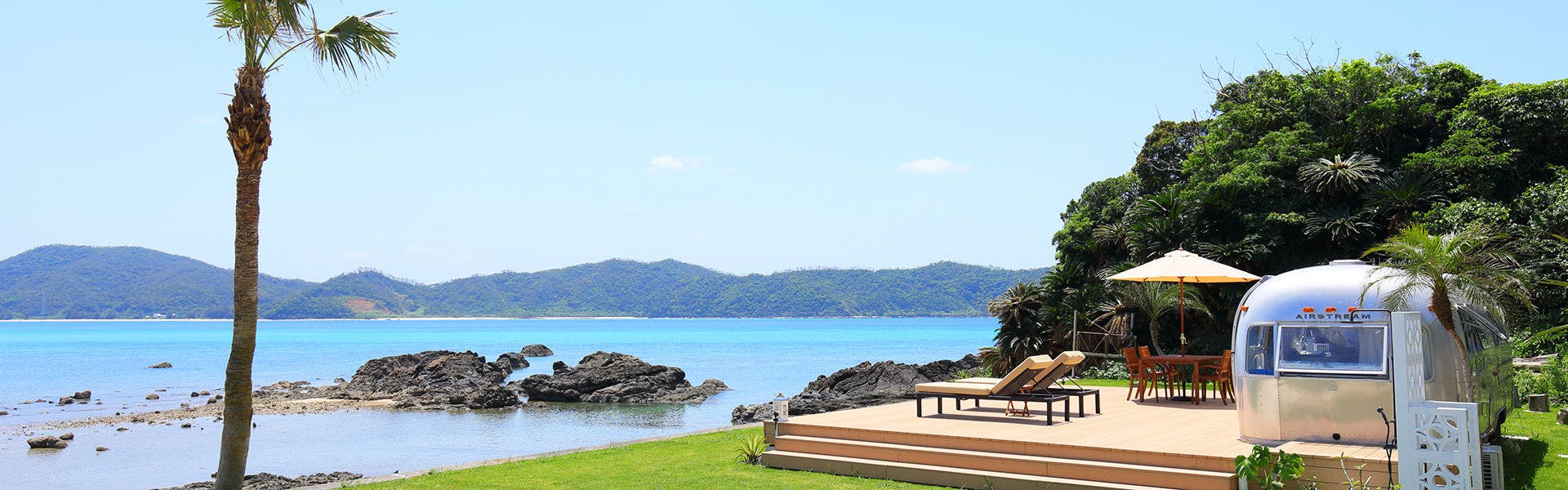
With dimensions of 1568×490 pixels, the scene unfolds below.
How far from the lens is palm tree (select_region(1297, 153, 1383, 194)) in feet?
76.0

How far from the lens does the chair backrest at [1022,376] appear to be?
37.2 feet

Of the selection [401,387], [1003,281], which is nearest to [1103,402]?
[401,387]

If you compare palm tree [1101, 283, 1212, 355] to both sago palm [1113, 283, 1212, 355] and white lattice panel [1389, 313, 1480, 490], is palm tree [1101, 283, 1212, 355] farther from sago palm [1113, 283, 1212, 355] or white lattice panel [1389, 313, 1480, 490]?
white lattice panel [1389, 313, 1480, 490]

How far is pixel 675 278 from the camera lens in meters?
170

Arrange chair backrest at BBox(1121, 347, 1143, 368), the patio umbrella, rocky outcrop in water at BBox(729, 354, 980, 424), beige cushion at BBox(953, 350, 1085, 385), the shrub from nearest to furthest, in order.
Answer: beige cushion at BBox(953, 350, 1085, 385) < the patio umbrella < chair backrest at BBox(1121, 347, 1143, 368) < the shrub < rocky outcrop in water at BBox(729, 354, 980, 424)

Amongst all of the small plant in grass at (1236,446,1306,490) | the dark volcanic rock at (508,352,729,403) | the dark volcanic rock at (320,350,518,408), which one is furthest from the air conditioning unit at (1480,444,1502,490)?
the dark volcanic rock at (320,350,518,408)

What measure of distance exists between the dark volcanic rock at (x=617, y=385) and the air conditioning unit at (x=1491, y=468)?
28.0 metres

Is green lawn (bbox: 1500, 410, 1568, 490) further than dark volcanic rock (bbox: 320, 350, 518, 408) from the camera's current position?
No

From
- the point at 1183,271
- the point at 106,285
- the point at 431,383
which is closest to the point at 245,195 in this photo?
the point at 1183,271

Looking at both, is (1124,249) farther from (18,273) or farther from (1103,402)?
(18,273)

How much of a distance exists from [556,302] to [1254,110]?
150 meters

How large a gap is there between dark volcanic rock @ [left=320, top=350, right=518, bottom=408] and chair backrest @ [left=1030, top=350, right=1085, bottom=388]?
24658 millimetres

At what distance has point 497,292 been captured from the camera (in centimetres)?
17212

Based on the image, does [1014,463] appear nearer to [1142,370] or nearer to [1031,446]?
[1031,446]
